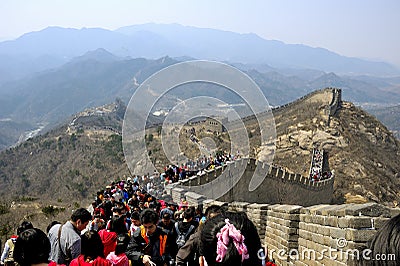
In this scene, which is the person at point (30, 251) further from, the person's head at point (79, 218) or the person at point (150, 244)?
the person at point (150, 244)

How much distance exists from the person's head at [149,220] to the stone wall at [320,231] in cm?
213

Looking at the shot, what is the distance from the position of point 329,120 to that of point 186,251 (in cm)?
4297

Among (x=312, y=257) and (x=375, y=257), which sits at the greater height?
(x=375, y=257)

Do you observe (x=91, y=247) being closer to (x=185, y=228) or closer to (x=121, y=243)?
(x=121, y=243)

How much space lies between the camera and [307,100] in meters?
54.7

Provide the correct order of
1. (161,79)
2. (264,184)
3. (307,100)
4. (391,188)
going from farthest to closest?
(307,100), (391,188), (264,184), (161,79)

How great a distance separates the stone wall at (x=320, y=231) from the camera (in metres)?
4.42

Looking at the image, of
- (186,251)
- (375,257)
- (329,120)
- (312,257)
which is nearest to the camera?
(375,257)

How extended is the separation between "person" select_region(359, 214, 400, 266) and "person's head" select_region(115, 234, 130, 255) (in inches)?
122

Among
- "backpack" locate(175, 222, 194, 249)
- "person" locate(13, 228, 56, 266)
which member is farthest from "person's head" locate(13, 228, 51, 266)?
"backpack" locate(175, 222, 194, 249)

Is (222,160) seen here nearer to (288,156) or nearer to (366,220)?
(366,220)

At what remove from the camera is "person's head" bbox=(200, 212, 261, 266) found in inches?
106

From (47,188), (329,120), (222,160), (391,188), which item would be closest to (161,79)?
(222,160)

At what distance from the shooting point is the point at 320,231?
5.44 m
